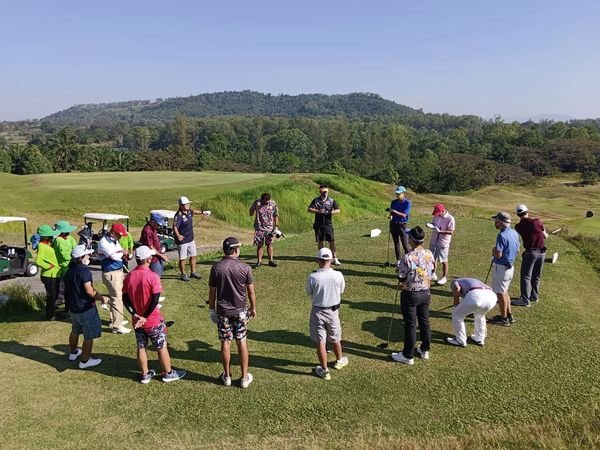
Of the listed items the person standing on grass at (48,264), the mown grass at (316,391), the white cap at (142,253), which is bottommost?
the mown grass at (316,391)

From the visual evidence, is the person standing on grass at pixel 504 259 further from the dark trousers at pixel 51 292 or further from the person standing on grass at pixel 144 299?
the dark trousers at pixel 51 292

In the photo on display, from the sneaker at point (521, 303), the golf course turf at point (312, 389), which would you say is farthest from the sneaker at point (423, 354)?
the sneaker at point (521, 303)

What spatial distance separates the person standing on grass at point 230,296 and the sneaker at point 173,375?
832 mm

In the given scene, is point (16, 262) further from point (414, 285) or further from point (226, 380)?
point (414, 285)

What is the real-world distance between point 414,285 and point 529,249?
4.22 m

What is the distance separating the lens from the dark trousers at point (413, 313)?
7141 millimetres

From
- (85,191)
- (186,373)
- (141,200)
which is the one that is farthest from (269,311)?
(85,191)

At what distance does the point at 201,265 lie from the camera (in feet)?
44.6

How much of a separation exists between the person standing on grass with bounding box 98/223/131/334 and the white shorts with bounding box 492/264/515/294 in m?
7.16

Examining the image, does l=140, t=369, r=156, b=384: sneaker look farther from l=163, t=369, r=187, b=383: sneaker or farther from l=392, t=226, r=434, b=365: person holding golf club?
l=392, t=226, r=434, b=365: person holding golf club

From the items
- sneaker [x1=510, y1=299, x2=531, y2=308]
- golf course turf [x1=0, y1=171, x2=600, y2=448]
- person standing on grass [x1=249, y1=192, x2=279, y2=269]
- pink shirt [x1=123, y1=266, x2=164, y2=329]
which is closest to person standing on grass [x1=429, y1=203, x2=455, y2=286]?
golf course turf [x1=0, y1=171, x2=600, y2=448]

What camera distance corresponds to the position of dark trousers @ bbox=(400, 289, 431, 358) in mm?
7141

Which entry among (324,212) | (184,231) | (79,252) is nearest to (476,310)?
(324,212)

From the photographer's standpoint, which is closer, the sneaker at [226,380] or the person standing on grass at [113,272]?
the sneaker at [226,380]
